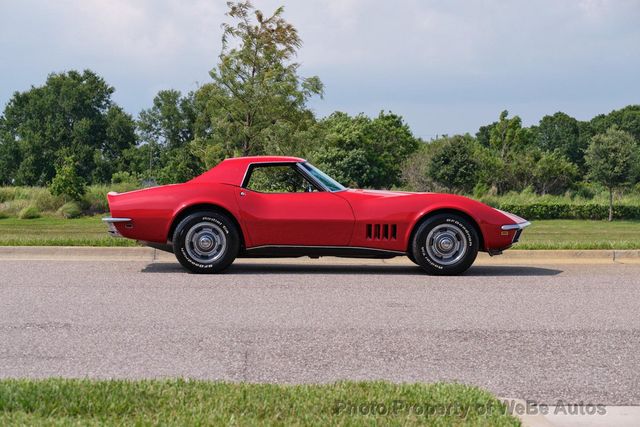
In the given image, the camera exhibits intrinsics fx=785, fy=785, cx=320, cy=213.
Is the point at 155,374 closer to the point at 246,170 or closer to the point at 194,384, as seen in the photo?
the point at 194,384

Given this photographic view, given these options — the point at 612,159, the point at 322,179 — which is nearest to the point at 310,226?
A: the point at 322,179

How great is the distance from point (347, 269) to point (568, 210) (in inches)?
1265

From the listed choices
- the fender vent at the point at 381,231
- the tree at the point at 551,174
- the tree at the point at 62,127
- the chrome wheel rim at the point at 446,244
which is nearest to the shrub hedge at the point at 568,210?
the tree at the point at 551,174

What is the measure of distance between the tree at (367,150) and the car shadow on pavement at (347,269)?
49.1m

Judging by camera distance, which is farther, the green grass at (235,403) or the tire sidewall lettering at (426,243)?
the tire sidewall lettering at (426,243)

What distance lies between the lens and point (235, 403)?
153 inches

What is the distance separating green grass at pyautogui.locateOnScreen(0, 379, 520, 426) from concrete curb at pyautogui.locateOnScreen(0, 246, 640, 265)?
7291 millimetres

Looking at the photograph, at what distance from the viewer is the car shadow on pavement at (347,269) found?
10.0 metres

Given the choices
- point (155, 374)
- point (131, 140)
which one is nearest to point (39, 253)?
point (155, 374)

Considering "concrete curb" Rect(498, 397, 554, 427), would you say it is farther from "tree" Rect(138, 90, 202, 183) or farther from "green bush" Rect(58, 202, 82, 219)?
"tree" Rect(138, 90, 202, 183)

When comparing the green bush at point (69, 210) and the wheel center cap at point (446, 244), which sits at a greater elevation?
the wheel center cap at point (446, 244)

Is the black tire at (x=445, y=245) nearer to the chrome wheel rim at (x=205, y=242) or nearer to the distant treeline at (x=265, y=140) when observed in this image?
Answer: the chrome wheel rim at (x=205, y=242)

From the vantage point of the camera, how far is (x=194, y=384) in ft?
13.9

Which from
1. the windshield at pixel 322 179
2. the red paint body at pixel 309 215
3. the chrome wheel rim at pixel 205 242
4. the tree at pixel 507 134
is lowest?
the chrome wheel rim at pixel 205 242
